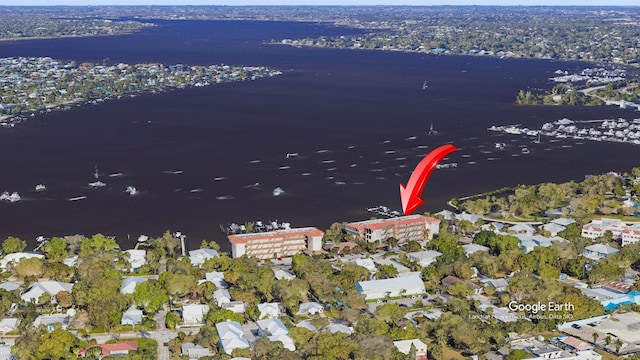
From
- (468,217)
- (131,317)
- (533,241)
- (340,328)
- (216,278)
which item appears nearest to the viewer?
(340,328)

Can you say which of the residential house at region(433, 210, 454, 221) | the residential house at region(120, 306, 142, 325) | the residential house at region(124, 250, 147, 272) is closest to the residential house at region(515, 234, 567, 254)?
the residential house at region(433, 210, 454, 221)

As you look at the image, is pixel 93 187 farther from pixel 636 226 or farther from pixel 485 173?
pixel 636 226

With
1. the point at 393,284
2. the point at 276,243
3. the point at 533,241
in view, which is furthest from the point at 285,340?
the point at 533,241

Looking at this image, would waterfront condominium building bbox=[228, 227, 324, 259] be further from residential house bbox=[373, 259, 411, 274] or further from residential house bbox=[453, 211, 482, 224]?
residential house bbox=[453, 211, 482, 224]

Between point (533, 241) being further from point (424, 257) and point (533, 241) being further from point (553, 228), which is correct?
point (424, 257)

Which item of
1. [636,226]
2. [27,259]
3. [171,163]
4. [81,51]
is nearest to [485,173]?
[636,226]
